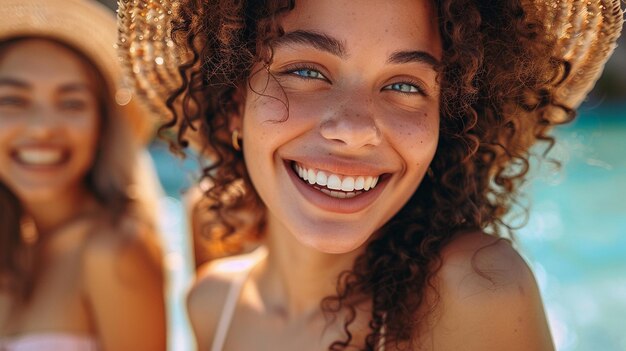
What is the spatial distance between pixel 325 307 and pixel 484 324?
1.58 ft

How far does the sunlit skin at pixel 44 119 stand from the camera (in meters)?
2.85

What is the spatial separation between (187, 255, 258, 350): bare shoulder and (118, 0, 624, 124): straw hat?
1.94ft

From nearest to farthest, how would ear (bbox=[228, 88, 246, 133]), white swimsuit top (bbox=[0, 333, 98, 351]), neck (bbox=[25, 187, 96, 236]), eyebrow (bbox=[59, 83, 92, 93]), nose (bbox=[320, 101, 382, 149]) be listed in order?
nose (bbox=[320, 101, 382, 149]) < ear (bbox=[228, 88, 246, 133]) < white swimsuit top (bbox=[0, 333, 98, 351]) < eyebrow (bbox=[59, 83, 92, 93]) < neck (bbox=[25, 187, 96, 236])

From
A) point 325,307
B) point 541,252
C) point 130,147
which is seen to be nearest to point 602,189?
point 541,252

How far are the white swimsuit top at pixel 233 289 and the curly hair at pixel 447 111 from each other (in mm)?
362

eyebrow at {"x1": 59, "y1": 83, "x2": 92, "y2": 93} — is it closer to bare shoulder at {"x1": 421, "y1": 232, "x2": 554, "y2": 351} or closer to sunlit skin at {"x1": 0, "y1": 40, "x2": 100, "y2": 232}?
sunlit skin at {"x1": 0, "y1": 40, "x2": 100, "y2": 232}

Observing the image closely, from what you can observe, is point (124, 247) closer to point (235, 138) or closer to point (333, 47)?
point (235, 138)

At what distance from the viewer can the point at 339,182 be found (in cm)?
183

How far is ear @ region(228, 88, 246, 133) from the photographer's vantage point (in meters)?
2.11

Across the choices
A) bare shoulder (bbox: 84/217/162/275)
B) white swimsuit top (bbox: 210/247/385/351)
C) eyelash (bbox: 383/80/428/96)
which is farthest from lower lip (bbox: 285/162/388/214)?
bare shoulder (bbox: 84/217/162/275)

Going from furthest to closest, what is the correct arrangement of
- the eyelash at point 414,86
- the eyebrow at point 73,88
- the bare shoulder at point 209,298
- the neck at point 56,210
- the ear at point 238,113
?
the neck at point 56,210 → the eyebrow at point 73,88 → the bare shoulder at point 209,298 → the ear at point 238,113 → the eyelash at point 414,86

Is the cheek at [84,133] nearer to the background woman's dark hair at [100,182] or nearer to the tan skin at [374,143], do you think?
the background woman's dark hair at [100,182]

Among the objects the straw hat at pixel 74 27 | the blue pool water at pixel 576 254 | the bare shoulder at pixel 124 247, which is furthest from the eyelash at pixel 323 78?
the blue pool water at pixel 576 254

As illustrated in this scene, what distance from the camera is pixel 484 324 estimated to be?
1.78m
